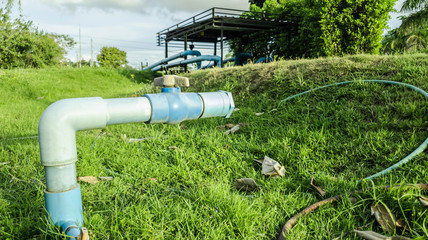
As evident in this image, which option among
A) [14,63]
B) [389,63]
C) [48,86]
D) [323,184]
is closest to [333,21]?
[389,63]

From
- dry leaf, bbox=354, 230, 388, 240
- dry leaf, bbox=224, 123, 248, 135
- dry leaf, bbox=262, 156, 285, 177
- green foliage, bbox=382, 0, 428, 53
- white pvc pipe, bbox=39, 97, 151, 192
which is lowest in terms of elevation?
dry leaf, bbox=354, 230, 388, 240

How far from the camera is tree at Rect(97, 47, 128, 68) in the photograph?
40812 millimetres

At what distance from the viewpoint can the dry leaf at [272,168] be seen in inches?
97.1

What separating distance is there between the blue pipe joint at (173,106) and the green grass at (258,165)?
→ 63 cm

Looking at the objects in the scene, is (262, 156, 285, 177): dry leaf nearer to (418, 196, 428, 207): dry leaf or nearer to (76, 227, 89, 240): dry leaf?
(418, 196, 428, 207): dry leaf

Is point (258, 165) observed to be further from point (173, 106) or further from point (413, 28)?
point (413, 28)

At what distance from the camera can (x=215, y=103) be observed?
1.88 m

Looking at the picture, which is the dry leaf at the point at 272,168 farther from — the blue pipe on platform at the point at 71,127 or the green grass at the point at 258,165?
the blue pipe on platform at the point at 71,127

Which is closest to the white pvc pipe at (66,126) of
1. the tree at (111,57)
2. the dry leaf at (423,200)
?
the dry leaf at (423,200)

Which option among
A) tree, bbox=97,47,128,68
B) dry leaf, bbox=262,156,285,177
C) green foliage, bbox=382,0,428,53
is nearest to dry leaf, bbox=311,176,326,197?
dry leaf, bbox=262,156,285,177

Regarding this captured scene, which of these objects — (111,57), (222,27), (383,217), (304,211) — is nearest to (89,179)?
(304,211)

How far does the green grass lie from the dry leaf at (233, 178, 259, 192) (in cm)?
6

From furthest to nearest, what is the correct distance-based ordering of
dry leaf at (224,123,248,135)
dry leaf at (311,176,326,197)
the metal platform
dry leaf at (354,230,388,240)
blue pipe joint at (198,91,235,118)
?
the metal platform, dry leaf at (224,123,248,135), dry leaf at (311,176,326,197), blue pipe joint at (198,91,235,118), dry leaf at (354,230,388,240)

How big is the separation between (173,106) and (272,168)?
130 cm
